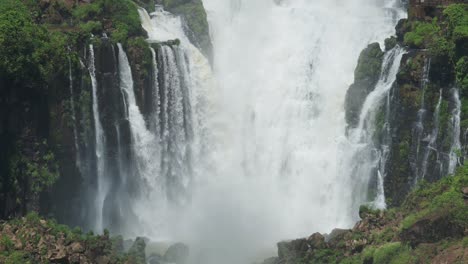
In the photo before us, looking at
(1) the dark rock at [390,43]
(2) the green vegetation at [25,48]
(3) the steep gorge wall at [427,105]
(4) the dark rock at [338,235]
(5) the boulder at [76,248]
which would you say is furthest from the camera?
(1) the dark rock at [390,43]

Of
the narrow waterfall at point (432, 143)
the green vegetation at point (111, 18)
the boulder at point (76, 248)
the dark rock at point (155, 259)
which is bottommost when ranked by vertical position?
the dark rock at point (155, 259)

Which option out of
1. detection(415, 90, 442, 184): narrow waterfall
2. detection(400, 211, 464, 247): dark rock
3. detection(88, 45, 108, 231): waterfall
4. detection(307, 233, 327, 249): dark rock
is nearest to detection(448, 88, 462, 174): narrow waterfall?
detection(415, 90, 442, 184): narrow waterfall

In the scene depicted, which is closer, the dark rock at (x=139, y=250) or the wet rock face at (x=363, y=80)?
the dark rock at (x=139, y=250)

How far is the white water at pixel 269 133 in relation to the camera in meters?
48.7

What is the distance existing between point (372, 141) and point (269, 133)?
29.3 feet

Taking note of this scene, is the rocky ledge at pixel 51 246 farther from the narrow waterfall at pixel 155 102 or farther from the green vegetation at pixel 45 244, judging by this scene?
the narrow waterfall at pixel 155 102

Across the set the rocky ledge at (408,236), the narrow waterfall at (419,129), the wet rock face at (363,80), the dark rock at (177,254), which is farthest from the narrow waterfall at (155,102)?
the narrow waterfall at (419,129)

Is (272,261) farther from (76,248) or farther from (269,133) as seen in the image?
(269,133)

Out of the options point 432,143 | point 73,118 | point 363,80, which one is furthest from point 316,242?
point 73,118

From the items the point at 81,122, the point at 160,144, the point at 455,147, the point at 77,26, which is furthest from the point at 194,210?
the point at 455,147

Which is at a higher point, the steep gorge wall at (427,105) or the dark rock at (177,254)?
the steep gorge wall at (427,105)

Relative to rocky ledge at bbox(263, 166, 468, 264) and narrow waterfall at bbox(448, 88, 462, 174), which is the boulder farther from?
narrow waterfall at bbox(448, 88, 462, 174)

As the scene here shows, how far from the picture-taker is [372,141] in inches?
1876

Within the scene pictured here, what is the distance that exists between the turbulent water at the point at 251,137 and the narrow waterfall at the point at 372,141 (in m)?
0.08
